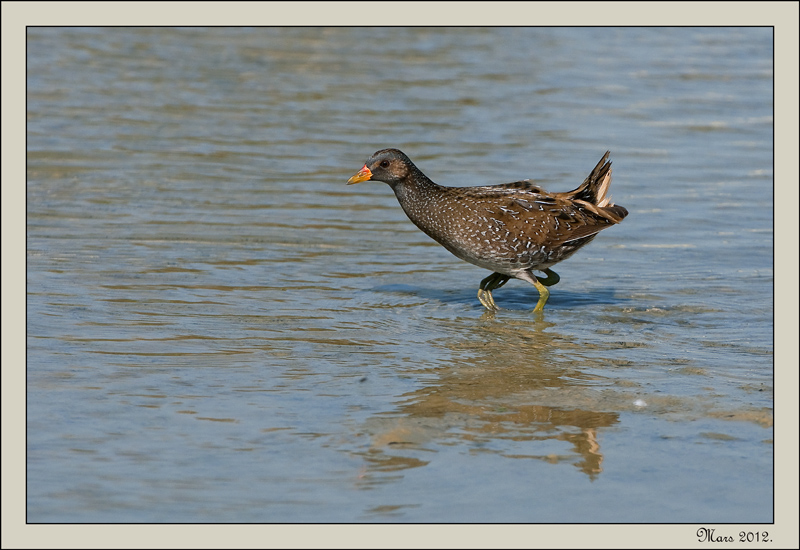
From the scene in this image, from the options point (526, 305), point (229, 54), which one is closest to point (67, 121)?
point (229, 54)

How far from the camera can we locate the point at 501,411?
6023 millimetres

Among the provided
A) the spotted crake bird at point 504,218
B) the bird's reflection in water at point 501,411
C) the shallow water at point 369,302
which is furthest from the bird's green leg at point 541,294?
the bird's reflection in water at point 501,411

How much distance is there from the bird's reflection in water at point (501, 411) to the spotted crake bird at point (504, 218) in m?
0.88

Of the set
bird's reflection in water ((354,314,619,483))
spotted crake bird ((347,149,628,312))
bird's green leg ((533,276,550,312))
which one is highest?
spotted crake bird ((347,149,628,312))

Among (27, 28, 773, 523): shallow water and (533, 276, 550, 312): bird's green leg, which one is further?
(533, 276, 550, 312): bird's green leg

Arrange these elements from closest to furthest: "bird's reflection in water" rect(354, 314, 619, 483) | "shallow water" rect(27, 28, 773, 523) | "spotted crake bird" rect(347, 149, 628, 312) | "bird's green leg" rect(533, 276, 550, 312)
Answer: "shallow water" rect(27, 28, 773, 523) → "bird's reflection in water" rect(354, 314, 619, 483) → "spotted crake bird" rect(347, 149, 628, 312) → "bird's green leg" rect(533, 276, 550, 312)

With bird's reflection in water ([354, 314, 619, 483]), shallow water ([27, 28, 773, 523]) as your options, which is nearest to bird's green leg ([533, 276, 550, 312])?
shallow water ([27, 28, 773, 523])

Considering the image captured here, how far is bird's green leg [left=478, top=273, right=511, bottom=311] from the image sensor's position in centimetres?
851

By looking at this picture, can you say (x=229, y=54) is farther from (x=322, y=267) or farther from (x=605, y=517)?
(x=605, y=517)

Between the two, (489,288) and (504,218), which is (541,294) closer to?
(489,288)

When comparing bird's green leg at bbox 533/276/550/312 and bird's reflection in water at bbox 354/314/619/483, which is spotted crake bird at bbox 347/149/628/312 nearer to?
bird's green leg at bbox 533/276/550/312

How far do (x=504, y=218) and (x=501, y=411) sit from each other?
2487 mm

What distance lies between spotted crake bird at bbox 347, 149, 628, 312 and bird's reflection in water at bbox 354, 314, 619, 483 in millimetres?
881

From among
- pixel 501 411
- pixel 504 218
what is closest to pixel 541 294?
pixel 504 218
